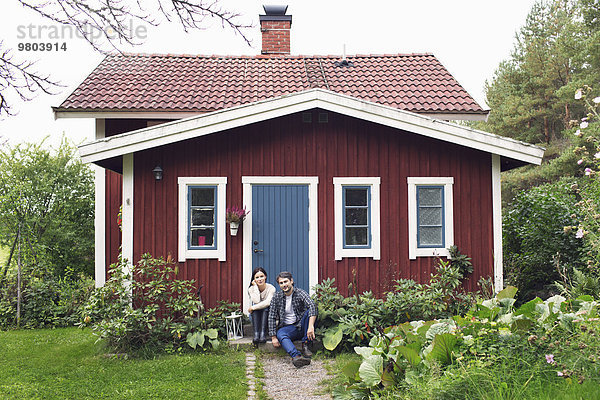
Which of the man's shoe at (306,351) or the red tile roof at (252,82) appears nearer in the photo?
the man's shoe at (306,351)

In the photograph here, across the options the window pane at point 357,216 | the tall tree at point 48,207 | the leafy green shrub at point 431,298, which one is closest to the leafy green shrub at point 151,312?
the window pane at point 357,216

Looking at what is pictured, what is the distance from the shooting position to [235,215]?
25.8 feet

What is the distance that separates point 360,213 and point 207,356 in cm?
317

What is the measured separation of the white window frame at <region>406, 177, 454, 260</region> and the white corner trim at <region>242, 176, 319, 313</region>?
4.83ft

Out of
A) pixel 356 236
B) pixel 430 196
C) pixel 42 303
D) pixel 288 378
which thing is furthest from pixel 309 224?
pixel 42 303

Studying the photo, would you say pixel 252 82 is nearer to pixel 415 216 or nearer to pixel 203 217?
pixel 203 217

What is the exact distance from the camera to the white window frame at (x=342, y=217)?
830 cm

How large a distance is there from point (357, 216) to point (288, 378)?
3098mm

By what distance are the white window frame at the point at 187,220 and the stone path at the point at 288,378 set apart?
1737 mm

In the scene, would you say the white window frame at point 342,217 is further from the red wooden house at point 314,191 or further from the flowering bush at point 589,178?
the flowering bush at point 589,178

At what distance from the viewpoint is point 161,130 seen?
7.66 m

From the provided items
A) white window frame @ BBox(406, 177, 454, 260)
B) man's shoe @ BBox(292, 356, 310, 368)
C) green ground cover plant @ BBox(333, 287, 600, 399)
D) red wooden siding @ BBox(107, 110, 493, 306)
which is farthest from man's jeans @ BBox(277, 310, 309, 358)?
white window frame @ BBox(406, 177, 454, 260)

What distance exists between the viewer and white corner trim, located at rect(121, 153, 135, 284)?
793 centimetres

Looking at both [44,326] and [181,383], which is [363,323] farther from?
[44,326]
